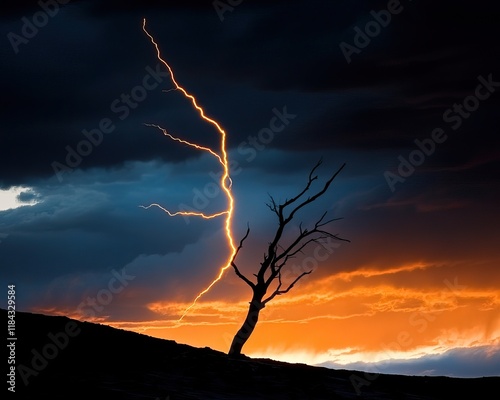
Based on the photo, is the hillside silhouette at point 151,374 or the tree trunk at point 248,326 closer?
the hillside silhouette at point 151,374

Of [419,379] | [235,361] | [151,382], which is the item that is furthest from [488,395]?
[151,382]

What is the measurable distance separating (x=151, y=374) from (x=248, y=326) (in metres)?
10.1

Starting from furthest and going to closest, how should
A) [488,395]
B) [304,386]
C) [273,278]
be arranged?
[273,278], [488,395], [304,386]

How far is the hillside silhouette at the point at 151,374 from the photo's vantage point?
16.7 meters

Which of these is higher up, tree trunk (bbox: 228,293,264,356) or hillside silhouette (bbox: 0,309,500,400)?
tree trunk (bbox: 228,293,264,356)

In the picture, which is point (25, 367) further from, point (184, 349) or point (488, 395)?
point (488, 395)

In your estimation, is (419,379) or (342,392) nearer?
(342,392)

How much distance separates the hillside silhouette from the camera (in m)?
16.7

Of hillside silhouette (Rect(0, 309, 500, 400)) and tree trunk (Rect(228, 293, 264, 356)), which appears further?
tree trunk (Rect(228, 293, 264, 356))

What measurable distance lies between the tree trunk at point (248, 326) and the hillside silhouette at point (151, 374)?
2146mm

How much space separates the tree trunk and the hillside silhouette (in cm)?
215

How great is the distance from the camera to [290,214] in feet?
97.4

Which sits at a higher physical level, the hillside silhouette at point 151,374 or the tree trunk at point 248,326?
the tree trunk at point 248,326

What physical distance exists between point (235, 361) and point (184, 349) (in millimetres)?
1751
